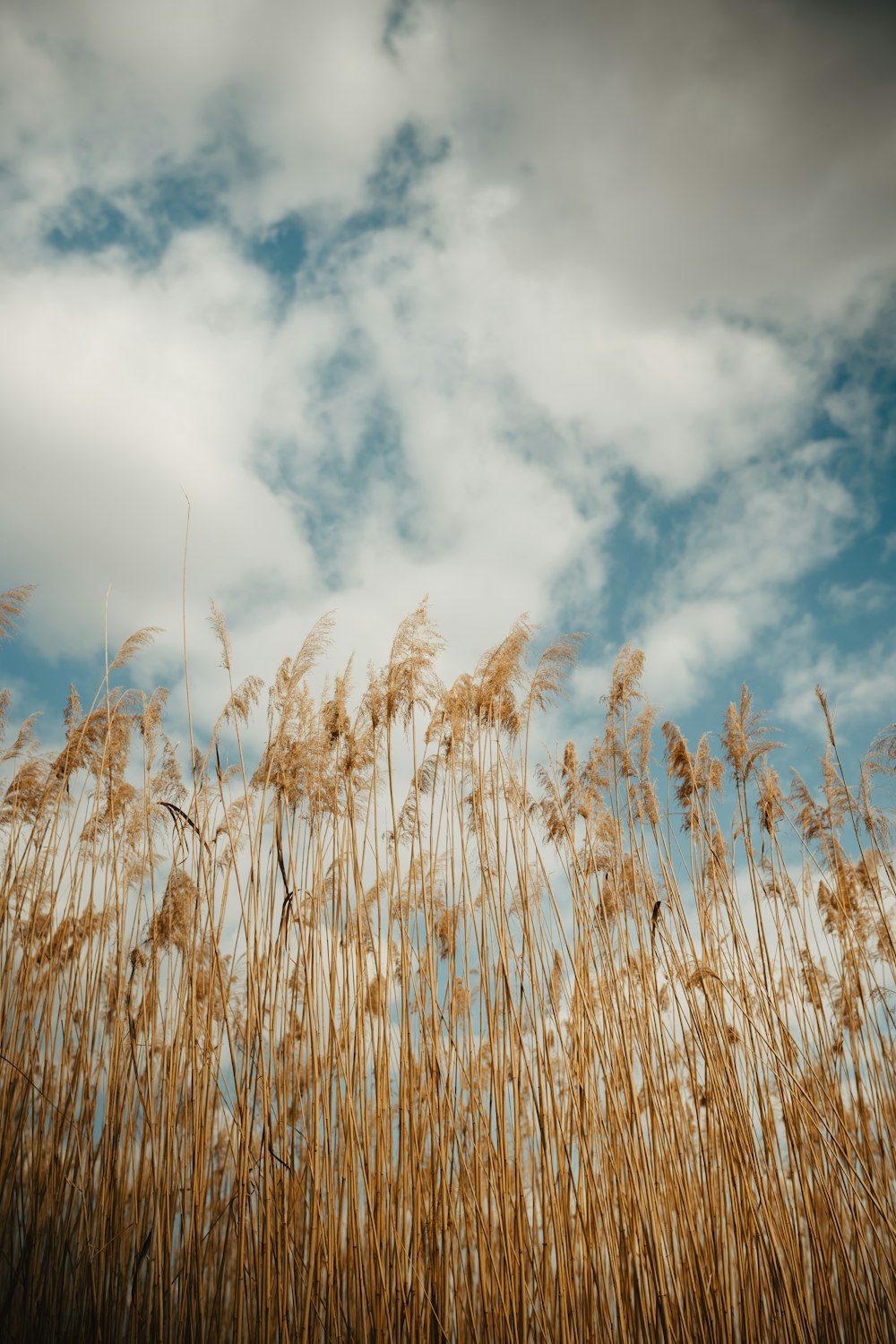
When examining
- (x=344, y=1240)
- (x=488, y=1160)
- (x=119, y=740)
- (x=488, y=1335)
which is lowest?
(x=488, y=1335)

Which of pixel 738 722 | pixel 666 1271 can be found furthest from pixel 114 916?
pixel 738 722

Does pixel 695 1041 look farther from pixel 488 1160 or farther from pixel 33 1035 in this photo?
pixel 33 1035

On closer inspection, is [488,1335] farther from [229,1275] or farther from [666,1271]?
[229,1275]

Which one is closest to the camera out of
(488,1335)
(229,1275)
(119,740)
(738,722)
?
(488,1335)

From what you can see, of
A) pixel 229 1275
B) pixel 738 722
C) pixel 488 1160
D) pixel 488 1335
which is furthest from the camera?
pixel 738 722

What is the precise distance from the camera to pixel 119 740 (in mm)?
3158

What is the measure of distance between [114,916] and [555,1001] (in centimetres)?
172

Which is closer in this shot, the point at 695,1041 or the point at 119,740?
the point at 695,1041

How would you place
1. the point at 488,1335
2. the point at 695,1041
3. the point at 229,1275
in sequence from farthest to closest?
the point at 695,1041 → the point at 229,1275 → the point at 488,1335

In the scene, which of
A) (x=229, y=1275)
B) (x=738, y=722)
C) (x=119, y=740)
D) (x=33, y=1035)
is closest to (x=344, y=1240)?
(x=229, y=1275)

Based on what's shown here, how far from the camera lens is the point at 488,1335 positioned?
6.69ft

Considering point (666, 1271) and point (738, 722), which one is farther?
point (738, 722)

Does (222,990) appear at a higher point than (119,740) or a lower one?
lower

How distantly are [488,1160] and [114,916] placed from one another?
161 cm
